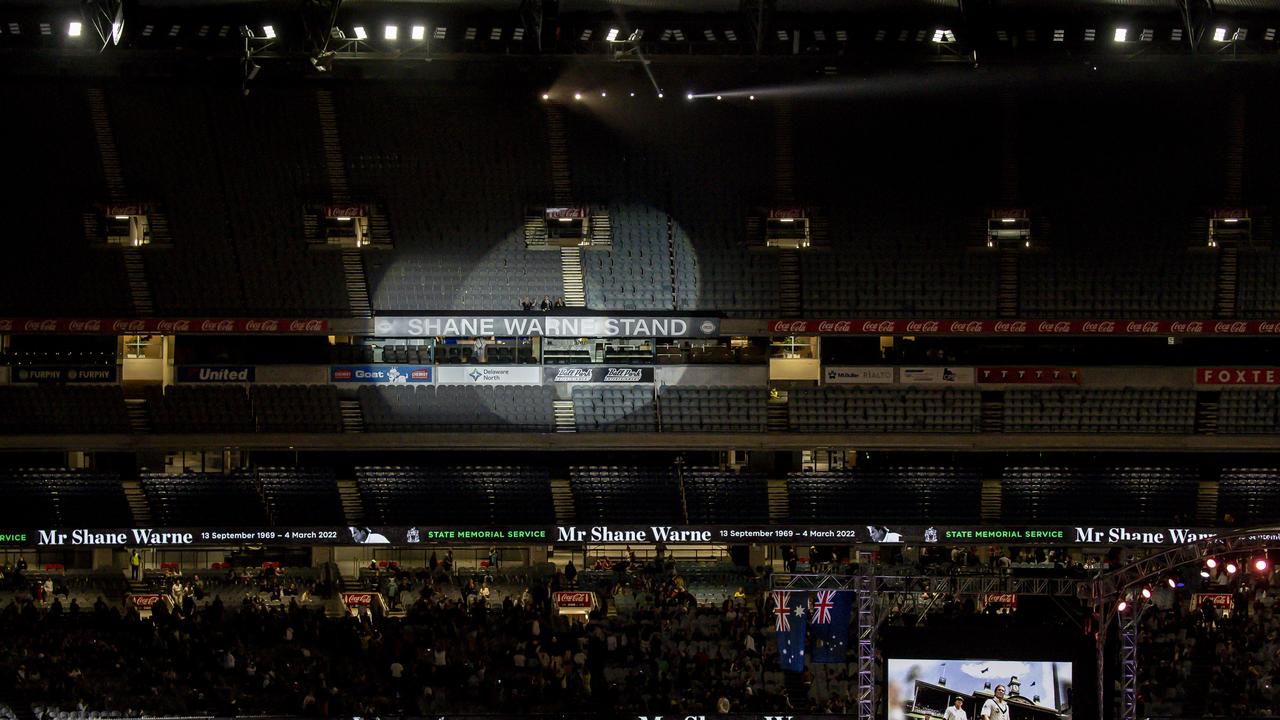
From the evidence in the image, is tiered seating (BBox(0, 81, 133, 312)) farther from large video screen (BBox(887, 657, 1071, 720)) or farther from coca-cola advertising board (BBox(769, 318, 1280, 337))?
large video screen (BBox(887, 657, 1071, 720))

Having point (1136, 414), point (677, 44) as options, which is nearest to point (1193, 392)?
point (1136, 414)

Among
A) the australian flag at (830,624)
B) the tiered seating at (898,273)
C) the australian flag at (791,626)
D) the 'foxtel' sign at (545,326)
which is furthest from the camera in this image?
the tiered seating at (898,273)

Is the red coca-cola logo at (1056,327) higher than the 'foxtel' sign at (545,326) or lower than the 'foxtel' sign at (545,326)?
lower

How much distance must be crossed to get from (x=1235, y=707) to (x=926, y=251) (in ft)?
43.5

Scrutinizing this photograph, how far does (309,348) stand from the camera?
40625 millimetres

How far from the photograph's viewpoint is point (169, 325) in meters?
39.4

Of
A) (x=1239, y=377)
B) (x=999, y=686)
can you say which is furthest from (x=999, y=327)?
(x=999, y=686)

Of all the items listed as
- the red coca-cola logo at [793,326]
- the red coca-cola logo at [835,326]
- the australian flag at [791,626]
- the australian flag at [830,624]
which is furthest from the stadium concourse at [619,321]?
the australian flag at [791,626]

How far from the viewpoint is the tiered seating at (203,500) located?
1531 inches

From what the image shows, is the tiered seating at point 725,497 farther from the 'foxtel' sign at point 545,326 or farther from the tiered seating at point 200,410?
the tiered seating at point 200,410

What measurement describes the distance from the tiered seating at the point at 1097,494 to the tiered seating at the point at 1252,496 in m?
0.77

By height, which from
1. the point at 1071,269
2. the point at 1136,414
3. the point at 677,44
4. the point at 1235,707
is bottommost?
the point at 1235,707

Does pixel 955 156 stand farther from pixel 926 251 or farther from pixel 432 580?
pixel 432 580

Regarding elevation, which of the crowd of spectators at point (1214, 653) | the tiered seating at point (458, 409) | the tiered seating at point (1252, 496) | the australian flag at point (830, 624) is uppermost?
the tiered seating at point (458, 409)
